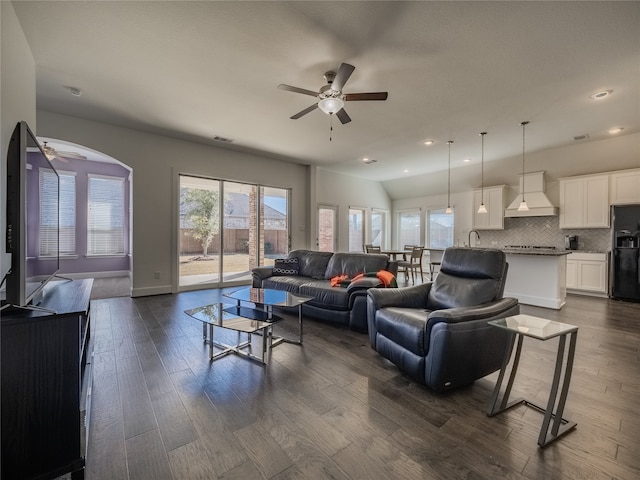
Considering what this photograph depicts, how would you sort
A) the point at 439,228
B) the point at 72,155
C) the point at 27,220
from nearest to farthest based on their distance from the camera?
the point at 27,220
the point at 72,155
the point at 439,228

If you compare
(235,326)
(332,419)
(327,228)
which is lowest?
(332,419)

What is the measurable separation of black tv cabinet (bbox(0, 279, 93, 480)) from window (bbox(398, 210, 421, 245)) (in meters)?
8.98

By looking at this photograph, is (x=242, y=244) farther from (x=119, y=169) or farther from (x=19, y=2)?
(x=19, y=2)

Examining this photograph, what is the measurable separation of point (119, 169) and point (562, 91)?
9.11m

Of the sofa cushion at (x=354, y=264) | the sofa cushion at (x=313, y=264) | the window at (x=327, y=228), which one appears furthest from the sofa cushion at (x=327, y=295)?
the window at (x=327, y=228)

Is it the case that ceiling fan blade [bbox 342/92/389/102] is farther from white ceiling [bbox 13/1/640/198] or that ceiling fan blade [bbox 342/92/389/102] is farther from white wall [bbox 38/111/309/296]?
white wall [bbox 38/111/309/296]

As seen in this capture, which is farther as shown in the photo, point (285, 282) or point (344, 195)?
point (344, 195)

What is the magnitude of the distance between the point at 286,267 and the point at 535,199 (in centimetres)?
570

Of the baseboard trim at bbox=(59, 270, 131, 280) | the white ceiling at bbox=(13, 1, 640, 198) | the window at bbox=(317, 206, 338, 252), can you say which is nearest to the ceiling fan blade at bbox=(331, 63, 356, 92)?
the white ceiling at bbox=(13, 1, 640, 198)

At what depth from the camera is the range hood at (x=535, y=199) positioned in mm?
6199

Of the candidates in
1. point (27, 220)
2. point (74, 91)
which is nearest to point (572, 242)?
point (27, 220)

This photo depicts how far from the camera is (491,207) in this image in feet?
23.4

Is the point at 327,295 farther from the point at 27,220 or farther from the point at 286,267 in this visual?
the point at 27,220

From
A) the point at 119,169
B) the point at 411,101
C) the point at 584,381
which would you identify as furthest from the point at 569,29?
the point at 119,169
